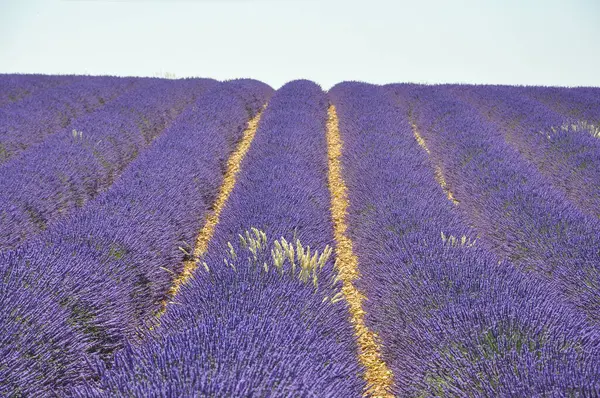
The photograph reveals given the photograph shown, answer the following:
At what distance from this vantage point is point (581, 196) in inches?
228

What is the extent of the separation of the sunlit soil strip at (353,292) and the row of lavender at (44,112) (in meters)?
4.17

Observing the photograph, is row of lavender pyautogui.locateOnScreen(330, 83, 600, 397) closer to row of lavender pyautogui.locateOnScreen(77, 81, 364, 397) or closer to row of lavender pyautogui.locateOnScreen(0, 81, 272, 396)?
row of lavender pyautogui.locateOnScreen(77, 81, 364, 397)

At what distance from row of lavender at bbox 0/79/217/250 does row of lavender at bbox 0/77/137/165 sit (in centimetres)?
58

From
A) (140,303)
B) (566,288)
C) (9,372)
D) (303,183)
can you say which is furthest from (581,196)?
(9,372)

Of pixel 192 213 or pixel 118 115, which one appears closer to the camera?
pixel 192 213

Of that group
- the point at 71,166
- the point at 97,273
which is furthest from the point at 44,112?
the point at 97,273

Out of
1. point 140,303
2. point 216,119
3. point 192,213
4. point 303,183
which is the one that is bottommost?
point 140,303

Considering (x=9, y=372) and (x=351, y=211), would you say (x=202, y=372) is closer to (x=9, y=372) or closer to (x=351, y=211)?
(x=9, y=372)

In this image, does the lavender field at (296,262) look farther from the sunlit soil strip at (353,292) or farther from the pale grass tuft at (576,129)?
the pale grass tuft at (576,129)

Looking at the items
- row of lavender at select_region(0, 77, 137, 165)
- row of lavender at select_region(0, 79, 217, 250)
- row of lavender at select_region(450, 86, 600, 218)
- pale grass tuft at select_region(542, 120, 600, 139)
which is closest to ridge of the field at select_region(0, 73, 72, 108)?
row of lavender at select_region(0, 77, 137, 165)

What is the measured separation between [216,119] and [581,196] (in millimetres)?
5307

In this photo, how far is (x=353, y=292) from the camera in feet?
13.4

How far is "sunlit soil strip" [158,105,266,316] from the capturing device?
413 cm

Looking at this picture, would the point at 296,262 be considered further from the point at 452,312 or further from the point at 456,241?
the point at 456,241
